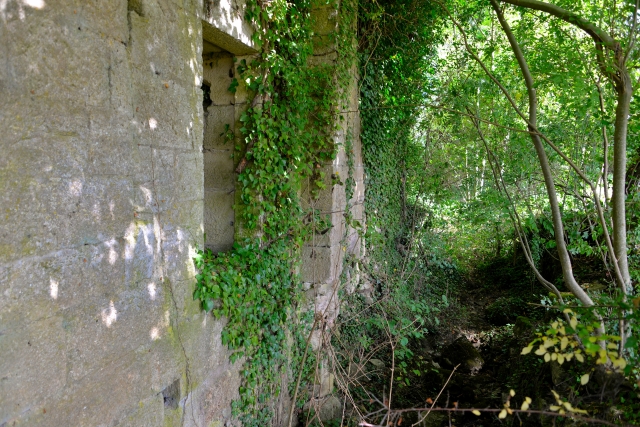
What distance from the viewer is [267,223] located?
351 cm

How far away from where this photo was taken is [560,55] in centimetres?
388

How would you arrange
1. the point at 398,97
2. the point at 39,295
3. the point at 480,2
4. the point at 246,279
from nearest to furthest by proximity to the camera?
the point at 39,295 < the point at 246,279 < the point at 480,2 < the point at 398,97

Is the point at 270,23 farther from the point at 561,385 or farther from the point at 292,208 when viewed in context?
the point at 561,385

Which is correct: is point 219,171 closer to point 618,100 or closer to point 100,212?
point 100,212

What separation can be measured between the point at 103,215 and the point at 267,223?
1.73 metres

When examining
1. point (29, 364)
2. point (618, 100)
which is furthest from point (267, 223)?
point (618, 100)

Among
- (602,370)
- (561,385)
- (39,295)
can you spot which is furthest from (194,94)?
(561,385)

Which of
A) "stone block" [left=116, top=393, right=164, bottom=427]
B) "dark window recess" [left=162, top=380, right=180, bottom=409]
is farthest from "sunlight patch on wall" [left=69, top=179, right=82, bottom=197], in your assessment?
"dark window recess" [left=162, top=380, right=180, bottom=409]

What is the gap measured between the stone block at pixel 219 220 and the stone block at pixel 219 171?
2.3 inches

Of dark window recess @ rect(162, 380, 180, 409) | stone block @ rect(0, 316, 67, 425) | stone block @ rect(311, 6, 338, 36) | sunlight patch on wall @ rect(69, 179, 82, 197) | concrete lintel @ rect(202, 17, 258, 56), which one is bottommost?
dark window recess @ rect(162, 380, 180, 409)

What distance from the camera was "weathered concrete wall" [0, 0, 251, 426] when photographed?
1.51 meters

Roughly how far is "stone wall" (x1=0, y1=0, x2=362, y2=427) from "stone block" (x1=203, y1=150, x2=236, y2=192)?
889mm

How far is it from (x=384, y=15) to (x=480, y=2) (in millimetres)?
1406

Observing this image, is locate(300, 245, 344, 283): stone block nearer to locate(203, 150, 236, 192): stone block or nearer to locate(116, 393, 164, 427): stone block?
locate(203, 150, 236, 192): stone block
